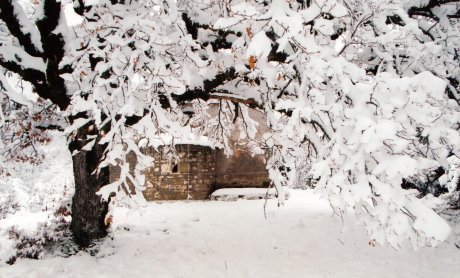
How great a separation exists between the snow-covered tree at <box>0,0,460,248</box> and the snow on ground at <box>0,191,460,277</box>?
0.88 metres

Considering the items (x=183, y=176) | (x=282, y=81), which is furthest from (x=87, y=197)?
(x=183, y=176)

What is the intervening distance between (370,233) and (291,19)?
1762mm

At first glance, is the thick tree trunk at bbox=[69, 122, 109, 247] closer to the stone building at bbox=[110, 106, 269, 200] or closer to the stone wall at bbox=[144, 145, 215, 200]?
the stone building at bbox=[110, 106, 269, 200]

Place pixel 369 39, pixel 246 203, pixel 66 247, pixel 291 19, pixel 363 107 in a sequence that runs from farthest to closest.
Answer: pixel 246 203 → pixel 66 247 → pixel 369 39 → pixel 363 107 → pixel 291 19

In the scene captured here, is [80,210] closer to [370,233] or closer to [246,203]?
[370,233]

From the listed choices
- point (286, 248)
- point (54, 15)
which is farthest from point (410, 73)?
point (54, 15)

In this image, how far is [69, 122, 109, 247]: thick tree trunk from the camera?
245 inches

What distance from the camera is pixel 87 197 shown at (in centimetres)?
625

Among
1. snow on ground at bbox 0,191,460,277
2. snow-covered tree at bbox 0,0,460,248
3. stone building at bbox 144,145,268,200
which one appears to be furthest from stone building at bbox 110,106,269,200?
snow-covered tree at bbox 0,0,460,248

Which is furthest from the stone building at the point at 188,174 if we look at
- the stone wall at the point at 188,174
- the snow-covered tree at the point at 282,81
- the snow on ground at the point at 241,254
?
the snow-covered tree at the point at 282,81

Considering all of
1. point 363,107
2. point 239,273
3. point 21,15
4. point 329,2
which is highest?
point 21,15

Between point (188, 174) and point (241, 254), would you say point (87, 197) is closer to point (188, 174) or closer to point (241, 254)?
point (241, 254)

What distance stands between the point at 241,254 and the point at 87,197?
311 cm

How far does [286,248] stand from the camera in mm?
7074
